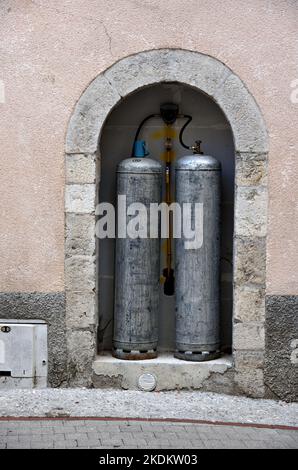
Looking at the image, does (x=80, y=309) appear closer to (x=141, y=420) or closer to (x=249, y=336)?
(x=141, y=420)

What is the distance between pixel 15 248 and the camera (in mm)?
8680

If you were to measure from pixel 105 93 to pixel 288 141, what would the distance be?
151 centimetres

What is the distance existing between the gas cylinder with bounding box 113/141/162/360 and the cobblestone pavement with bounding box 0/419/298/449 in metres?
1.10

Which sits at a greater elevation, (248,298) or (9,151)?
(9,151)

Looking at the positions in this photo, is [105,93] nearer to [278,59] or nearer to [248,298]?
[278,59]

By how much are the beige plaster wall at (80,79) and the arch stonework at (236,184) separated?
2.9 inches

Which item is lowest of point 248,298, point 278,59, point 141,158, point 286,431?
point 286,431

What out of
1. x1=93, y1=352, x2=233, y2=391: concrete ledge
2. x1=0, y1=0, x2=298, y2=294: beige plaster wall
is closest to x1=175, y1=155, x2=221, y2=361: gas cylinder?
x1=93, y1=352, x2=233, y2=391: concrete ledge

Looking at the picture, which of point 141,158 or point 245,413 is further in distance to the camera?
point 141,158

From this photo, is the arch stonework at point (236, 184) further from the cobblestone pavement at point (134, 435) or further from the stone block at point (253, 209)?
the cobblestone pavement at point (134, 435)

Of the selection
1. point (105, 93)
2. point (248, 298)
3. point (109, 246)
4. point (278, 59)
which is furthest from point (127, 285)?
point (278, 59)

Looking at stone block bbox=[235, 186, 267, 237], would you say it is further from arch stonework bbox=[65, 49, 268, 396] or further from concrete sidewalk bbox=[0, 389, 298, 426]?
concrete sidewalk bbox=[0, 389, 298, 426]
